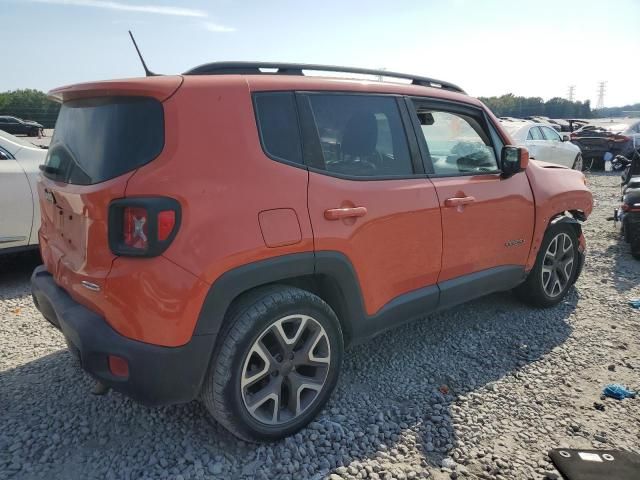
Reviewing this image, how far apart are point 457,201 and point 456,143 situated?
55 centimetres

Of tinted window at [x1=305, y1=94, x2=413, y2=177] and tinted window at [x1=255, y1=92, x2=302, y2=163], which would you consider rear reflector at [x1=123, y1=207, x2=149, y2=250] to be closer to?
tinted window at [x1=255, y1=92, x2=302, y2=163]

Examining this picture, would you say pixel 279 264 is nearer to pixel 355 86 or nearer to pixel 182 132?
pixel 182 132

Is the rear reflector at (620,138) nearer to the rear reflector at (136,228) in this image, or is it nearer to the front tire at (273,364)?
the front tire at (273,364)

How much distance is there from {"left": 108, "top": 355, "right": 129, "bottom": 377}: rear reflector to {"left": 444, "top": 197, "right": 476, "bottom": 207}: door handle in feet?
7.15

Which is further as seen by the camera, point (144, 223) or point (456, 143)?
point (456, 143)

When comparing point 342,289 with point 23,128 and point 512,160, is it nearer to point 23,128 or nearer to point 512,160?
point 512,160

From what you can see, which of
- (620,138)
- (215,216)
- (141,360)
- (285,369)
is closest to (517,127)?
(620,138)

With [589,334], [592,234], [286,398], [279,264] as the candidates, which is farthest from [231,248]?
[592,234]

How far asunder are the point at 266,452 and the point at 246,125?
5.57 ft

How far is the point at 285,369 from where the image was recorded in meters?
2.58

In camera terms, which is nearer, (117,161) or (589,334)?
(117,161)

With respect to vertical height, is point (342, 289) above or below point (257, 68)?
below

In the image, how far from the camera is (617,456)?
8.40 feet

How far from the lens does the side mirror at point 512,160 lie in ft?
12.2
